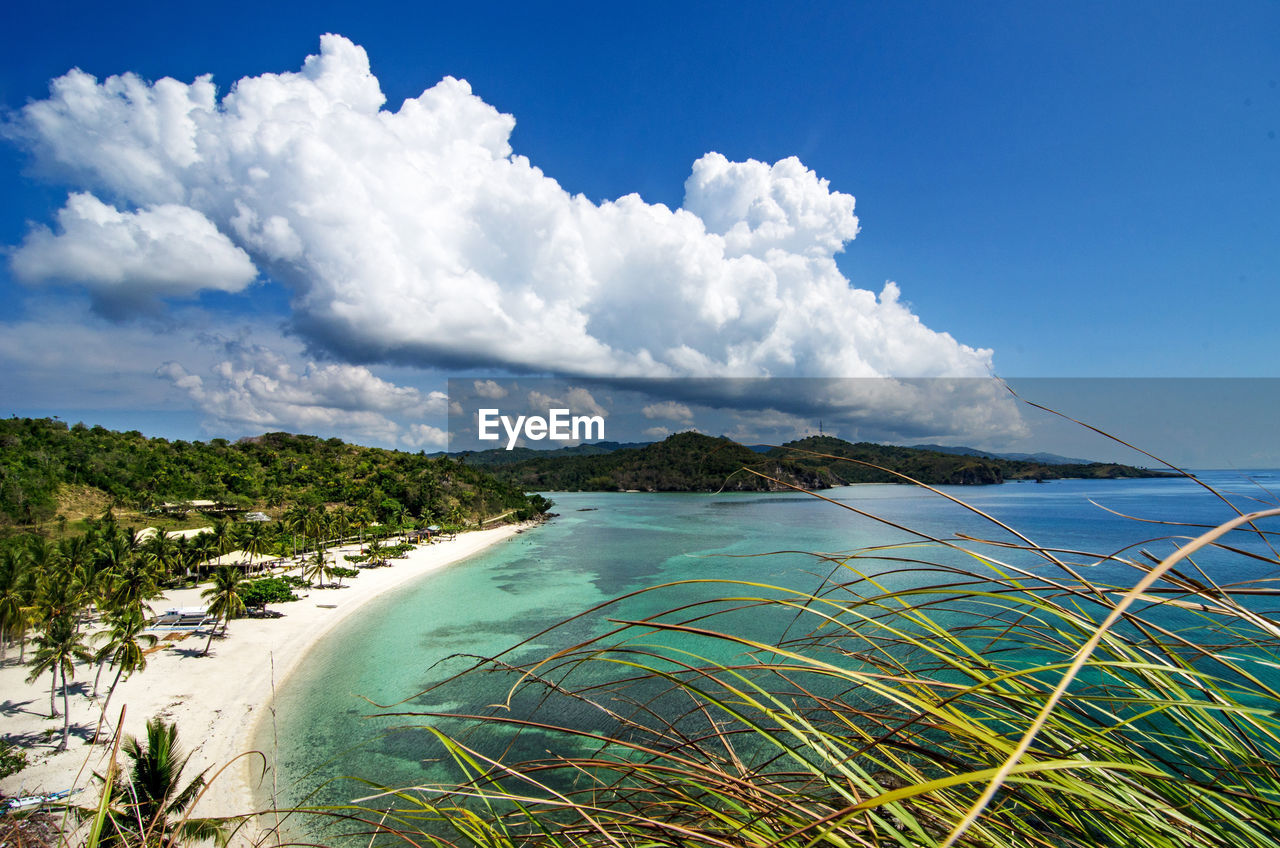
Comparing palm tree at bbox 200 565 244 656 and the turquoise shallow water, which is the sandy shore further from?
palm tree at bbox 200 565 244 656

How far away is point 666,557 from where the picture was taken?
1609 inches

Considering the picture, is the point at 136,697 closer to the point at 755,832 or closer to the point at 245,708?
the point at 245,708

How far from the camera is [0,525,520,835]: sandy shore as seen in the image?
11.4 meters

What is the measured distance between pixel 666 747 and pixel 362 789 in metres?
13.3

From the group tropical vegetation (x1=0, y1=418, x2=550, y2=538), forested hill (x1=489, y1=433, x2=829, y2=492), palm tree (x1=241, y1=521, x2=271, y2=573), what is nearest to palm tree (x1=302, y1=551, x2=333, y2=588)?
palm tree (x1=241, y1=521, x2=271, y2=573)

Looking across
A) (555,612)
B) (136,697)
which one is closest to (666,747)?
(136,697)

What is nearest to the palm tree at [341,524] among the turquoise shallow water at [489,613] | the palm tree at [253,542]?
the turquoise shallow water at [489,613]

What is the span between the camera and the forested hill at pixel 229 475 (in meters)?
38.0

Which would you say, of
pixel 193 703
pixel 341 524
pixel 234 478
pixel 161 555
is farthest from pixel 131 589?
pixel 234 478

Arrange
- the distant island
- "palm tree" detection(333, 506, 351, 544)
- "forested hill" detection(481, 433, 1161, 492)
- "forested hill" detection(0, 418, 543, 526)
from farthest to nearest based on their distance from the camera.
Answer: "forested hill" detection(481, 433, 1161, 492) < "palm tree" detection(333, 506, 351, 544) < "forested hill" detection(0, 418, 543, 526) < the distant island

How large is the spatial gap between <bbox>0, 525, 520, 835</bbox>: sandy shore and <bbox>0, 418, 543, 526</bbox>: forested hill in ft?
75.9

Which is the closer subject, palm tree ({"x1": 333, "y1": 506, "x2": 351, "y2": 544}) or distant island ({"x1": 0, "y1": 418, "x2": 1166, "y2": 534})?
distant island ({"x1": 0, "y1": 418, "x2": 1166, "y2": 534})

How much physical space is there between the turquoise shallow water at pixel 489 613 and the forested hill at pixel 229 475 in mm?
15573

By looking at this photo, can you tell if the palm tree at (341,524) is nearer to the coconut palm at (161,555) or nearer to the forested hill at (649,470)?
the coconut palm at (161,555)
